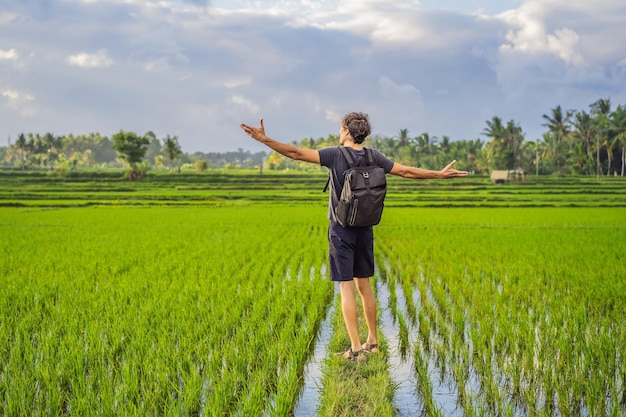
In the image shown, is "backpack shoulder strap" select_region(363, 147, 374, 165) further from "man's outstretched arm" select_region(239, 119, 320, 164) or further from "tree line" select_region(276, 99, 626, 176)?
"tree line" select_region(276, 99, 626, 176)

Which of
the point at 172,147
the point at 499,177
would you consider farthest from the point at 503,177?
the point at 172,147

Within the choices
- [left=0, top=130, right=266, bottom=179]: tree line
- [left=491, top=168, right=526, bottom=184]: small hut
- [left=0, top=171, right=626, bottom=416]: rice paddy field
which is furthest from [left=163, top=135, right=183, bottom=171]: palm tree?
[left=0, top=171, right=626, bottom=416]: rice paddy field

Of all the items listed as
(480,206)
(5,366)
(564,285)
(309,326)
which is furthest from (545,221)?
(5,366)

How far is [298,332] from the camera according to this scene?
12.6ft

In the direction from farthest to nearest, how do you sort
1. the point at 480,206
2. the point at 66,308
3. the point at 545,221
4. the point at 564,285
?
the point at 480,206 < the point at 545,221 < the point at 564,285 < the point at 66,308

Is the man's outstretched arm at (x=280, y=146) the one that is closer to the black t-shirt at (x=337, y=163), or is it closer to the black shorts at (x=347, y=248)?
the black t-shirt at (x=337, y=163)

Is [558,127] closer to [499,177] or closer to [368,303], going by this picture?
[499,177]

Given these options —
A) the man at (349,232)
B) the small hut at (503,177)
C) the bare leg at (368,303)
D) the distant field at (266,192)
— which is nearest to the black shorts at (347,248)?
the man at (349,232)

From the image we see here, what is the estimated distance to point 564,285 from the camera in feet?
19.0

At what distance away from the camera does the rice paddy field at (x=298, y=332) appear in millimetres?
2730

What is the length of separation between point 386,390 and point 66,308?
280cm

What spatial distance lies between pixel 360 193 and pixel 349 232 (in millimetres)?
239

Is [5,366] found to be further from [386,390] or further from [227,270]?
[227,270]

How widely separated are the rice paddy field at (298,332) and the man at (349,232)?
265 mm
